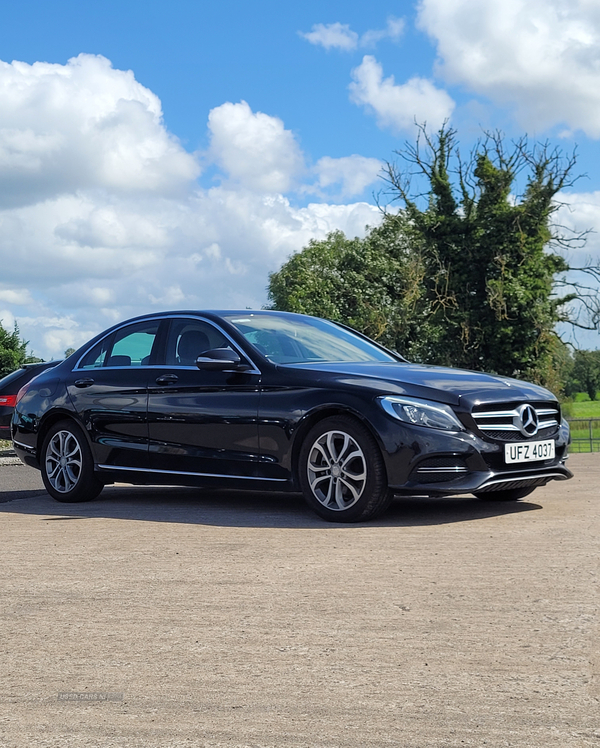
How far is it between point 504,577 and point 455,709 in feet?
7.22

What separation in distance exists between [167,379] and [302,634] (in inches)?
186

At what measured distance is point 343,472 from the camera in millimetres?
7684

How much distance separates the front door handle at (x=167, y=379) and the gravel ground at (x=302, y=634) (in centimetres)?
142

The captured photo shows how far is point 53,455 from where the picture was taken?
9805mm

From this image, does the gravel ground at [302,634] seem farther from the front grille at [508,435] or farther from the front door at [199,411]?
the front door at [199,411]

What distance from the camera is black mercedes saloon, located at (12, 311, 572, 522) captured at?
7.52 meters

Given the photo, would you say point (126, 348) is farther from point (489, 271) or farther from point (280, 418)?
point (489, 271)

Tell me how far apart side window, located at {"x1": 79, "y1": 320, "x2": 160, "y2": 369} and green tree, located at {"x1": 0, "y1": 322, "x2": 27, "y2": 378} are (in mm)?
35552

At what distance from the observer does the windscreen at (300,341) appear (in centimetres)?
864

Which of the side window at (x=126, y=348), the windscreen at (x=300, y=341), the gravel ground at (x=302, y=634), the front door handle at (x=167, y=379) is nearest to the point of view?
the gravel ground at (x=302, y=634)

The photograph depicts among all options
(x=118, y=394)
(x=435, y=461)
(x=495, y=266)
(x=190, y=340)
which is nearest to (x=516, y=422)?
(x=435, y=461)

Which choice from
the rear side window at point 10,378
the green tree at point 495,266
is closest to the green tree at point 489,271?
the green tree at point 495,266

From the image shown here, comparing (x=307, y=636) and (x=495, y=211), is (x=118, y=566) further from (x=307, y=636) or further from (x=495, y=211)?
(x=495, y=211)

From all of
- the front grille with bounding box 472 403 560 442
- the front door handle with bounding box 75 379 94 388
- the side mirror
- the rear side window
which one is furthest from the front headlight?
the rear side window
